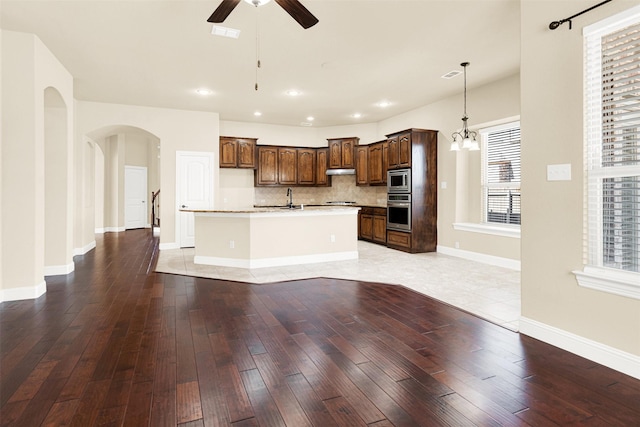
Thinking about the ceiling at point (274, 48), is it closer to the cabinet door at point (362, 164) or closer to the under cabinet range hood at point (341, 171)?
the cabinet door at point (362, 164)

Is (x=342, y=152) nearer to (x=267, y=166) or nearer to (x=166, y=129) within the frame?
(x=267, y=166)

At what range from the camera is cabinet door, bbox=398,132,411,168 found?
6828mm

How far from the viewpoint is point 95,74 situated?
205 inches

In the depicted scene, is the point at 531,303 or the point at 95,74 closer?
the point at 531,303

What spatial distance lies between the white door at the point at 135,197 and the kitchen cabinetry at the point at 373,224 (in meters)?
8.03

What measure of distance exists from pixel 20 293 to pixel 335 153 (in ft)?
22.2

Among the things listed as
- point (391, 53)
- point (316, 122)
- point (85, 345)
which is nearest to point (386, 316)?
point (85, 345)

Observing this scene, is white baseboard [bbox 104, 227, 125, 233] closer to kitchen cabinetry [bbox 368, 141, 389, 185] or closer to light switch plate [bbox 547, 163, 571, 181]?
kitchen cabinetry [bbox 368, 141, 389, 185]

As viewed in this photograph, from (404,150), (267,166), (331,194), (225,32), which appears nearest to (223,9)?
(225,32)

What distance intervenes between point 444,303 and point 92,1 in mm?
4666

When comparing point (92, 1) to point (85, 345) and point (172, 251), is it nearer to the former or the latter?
point (85, 345)

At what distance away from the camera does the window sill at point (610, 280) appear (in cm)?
217

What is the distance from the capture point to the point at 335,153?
894 cm

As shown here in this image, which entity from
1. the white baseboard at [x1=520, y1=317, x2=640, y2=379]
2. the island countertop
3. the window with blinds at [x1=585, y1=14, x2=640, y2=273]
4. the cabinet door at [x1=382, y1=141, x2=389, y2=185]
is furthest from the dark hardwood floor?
the cabinet door at [x1=382, y1=141, x2=389, y2=185]
